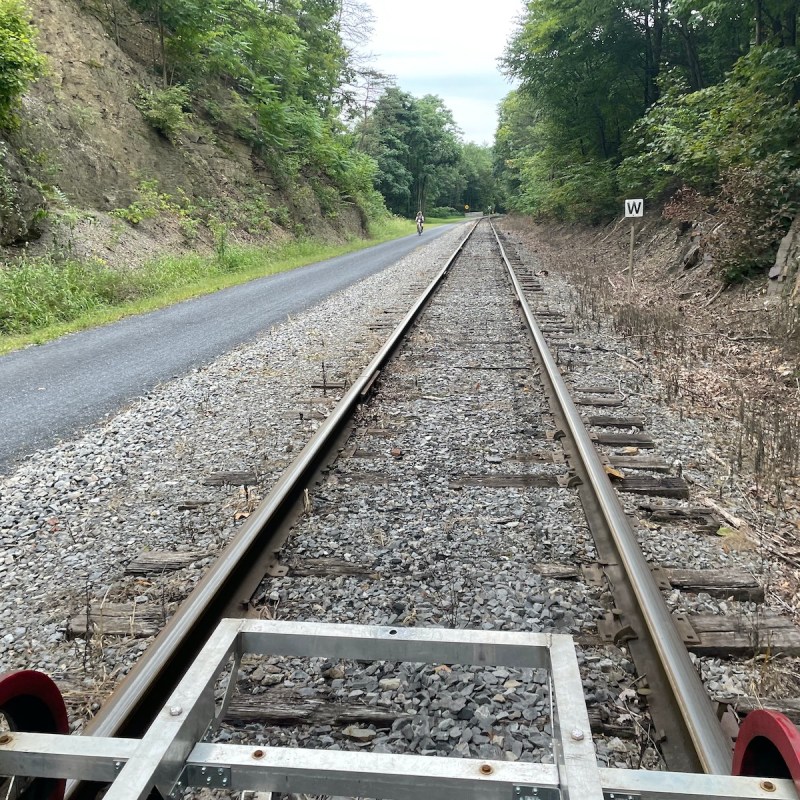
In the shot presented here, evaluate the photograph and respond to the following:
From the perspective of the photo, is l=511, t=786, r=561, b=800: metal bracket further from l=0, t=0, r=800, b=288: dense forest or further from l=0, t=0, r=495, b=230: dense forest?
l=0, t=0, r=495, b=230: dense forest

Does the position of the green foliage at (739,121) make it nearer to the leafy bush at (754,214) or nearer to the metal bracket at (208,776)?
the leafy bush at (754,214)

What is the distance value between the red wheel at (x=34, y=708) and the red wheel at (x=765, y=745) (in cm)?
168

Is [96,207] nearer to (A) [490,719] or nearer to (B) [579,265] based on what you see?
(B) [579,265]

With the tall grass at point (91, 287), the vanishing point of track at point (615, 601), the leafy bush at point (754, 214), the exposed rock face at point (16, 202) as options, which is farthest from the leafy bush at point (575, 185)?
the vanishing point of track at point (615, 601)

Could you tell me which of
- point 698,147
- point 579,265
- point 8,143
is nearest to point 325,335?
point 698,147

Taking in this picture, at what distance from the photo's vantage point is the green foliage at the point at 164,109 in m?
20.4

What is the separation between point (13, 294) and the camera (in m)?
10.3

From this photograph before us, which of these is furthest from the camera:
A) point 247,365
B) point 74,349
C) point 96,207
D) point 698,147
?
point 96,207

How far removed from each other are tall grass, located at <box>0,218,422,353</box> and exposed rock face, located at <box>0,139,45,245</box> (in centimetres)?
59

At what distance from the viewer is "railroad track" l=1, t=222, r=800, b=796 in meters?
2.10

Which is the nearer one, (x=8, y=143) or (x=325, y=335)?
(x=325, y=335)

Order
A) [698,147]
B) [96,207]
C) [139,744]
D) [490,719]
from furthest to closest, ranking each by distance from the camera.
Result: [96,207] < [698,147] < [490,719] < [139,744]

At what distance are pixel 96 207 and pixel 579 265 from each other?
12.5 m

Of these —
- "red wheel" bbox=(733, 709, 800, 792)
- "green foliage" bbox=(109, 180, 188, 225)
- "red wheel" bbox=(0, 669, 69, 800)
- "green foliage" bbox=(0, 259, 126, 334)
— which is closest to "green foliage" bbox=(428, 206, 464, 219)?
"green foliage" bbox=(109, 180, 188, 225)
